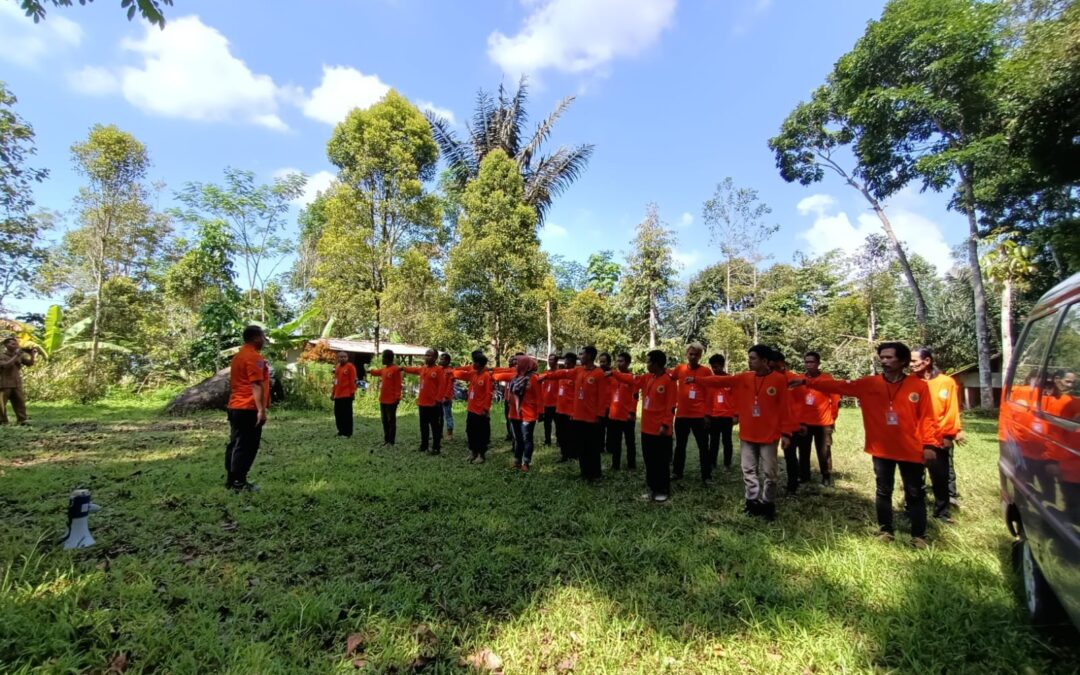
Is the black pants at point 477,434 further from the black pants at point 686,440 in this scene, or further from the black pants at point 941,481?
the black pants at point 941,481

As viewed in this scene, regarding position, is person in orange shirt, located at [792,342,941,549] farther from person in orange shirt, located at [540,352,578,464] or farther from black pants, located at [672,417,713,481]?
person in orange shirt, located at [540,352,578,464]

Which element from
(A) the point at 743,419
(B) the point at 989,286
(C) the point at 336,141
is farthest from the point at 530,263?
(B) the point at 989,286

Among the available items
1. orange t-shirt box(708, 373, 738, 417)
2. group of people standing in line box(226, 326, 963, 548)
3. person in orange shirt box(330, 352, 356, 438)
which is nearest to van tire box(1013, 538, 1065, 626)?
group of people standing in line box(226, 326, 963, 548)

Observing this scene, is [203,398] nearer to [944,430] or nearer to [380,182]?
[380,182]

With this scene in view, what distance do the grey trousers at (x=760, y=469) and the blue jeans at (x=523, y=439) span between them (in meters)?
3.29

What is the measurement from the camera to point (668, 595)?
380cm

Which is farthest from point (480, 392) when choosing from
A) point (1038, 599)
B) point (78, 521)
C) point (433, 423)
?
point (1038, 599)

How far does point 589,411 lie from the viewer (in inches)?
283

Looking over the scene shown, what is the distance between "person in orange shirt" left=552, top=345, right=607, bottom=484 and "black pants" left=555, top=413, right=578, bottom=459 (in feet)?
3.72

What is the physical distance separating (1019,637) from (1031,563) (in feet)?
1.61

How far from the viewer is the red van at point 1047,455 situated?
2.42 m

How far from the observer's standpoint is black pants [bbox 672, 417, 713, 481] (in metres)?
7.37

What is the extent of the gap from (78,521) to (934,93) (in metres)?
24.0

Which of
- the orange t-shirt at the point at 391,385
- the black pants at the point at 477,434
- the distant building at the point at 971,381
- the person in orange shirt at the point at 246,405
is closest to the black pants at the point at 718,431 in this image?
the black pants at the point at 477,434
